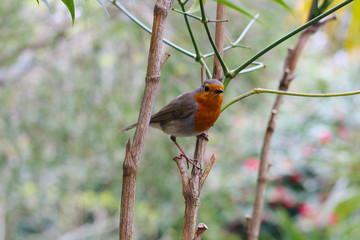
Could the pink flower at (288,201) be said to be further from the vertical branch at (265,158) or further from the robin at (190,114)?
the vertical branch at (265,158)

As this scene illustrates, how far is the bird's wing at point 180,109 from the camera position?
3.60 ft

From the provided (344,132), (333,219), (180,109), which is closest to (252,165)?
(333,219)

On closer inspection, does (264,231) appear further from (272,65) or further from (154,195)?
(272,65)

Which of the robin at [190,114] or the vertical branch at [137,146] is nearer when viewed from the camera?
the vertical branch at [137,146]

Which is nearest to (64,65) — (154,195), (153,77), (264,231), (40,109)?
(40,109)

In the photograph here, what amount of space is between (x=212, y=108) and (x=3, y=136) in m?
1.91

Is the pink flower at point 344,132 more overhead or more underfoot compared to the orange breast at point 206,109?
more overhead

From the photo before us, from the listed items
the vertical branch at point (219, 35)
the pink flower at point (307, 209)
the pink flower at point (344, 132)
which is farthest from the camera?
the pink flower at point (344, 132)

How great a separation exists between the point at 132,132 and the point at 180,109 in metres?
1.06

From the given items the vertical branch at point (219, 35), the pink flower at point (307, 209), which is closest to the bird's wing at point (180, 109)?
the vertical branch at point (219, 35)

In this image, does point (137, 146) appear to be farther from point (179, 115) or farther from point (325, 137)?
point (325, 137)

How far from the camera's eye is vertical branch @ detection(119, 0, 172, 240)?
0.39 metres

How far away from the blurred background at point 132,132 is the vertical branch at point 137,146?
5.29ft

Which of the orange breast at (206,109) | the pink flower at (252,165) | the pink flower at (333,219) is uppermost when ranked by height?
the pink flower at (252,165)
